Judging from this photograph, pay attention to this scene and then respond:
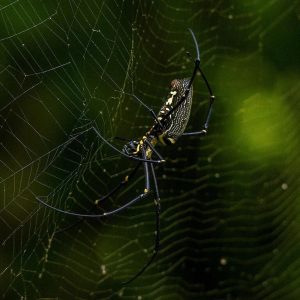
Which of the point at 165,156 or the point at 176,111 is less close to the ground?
the point at 176,111

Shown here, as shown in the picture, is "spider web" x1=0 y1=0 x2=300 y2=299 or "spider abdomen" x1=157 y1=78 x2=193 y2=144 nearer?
"spider abdomen" x1=157 y1=78 x2=193 y2=144

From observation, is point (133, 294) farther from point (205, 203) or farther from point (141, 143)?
point (141, 143)

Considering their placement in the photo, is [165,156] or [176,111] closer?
[176,111]

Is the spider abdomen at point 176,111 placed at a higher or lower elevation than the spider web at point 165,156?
higher

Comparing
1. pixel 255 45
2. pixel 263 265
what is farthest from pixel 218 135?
pixel 263 265

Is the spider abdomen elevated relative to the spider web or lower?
elevated
